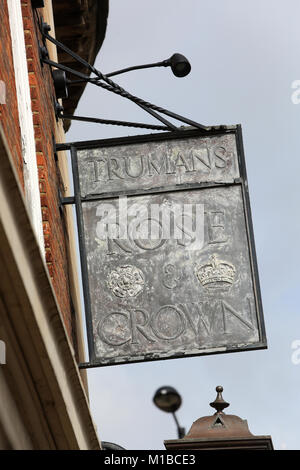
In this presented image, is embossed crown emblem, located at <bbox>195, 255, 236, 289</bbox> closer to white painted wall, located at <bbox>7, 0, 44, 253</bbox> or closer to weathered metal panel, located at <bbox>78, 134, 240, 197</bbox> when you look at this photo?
weathered metal panel, located at <bbox>78, 134, 240, 197</bbox>

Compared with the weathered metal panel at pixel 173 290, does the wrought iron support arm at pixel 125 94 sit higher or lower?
higher

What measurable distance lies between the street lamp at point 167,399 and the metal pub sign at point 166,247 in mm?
1547

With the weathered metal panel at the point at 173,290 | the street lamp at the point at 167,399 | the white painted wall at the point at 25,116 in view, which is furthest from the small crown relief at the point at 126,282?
the street lamp at the point at 167,399

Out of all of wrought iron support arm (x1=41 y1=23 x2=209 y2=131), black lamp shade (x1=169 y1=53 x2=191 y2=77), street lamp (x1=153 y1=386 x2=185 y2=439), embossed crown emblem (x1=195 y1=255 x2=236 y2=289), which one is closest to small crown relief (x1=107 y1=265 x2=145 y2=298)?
embossed crown emblem (x1=195 y1=255 x2=236 y2=289)

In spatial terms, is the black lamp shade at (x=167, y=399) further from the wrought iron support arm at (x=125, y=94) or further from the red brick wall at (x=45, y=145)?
the wrought iron support arm at (x=125, y=94)

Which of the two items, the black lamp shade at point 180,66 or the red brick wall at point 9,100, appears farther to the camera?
the black lamp shade at point 180,66

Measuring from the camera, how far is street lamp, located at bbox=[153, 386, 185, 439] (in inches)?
239

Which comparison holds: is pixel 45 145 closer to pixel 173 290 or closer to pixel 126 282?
pixel 126 282

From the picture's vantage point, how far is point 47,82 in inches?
358

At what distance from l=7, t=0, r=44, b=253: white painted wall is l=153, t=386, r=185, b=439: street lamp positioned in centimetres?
136

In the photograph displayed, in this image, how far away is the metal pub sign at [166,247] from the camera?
7.80 m

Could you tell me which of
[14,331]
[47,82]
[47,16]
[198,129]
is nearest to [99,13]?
[47,16]

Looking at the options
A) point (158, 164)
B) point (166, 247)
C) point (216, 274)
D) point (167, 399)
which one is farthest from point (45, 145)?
point (167, 399)

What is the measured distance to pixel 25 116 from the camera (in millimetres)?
7418
